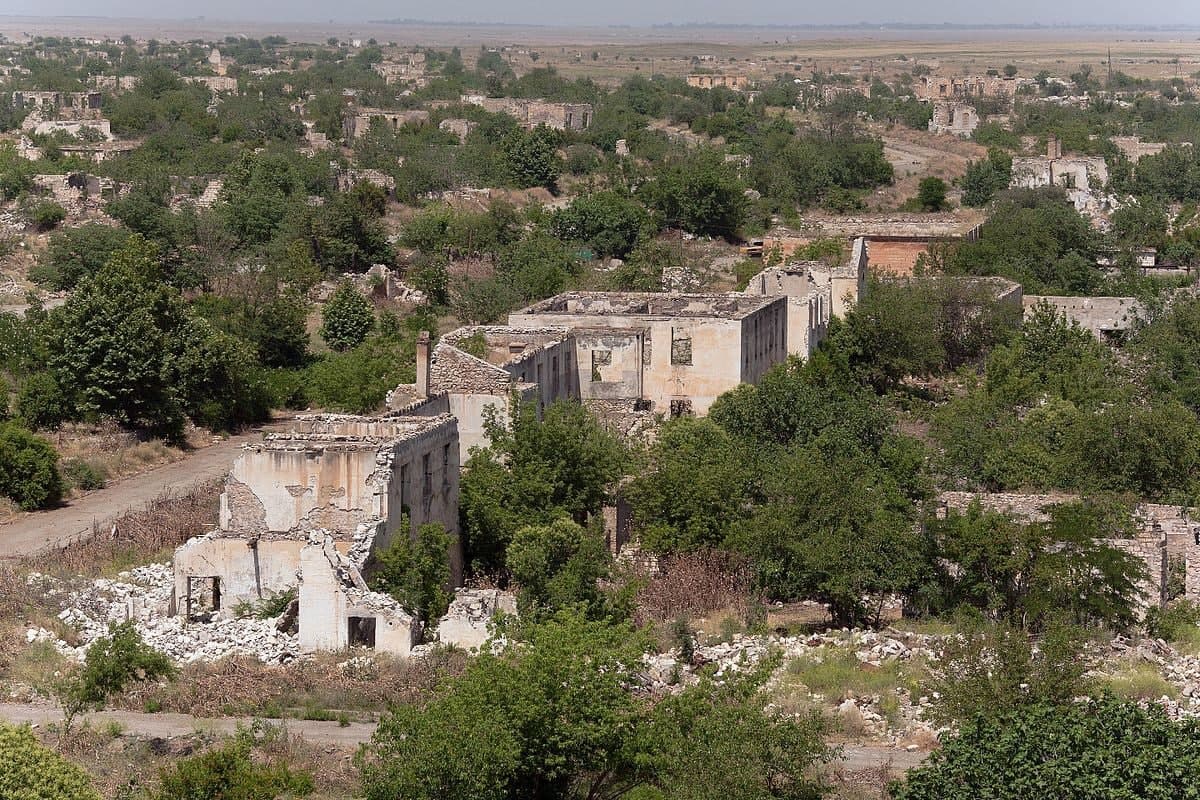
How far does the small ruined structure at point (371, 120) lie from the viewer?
243 feet

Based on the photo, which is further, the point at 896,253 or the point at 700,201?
the point at 700,201

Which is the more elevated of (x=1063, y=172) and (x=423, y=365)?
(x=423, y=365)

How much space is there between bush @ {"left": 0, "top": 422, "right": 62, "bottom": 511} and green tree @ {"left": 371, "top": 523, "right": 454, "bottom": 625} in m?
9.61

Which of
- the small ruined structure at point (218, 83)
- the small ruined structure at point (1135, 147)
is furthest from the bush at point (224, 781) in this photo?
the small ruined structure at point (218, 83)

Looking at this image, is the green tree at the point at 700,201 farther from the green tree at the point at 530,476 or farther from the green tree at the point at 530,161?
the green tree at the point at 530,476

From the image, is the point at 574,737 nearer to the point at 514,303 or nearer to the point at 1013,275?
the point at 514,303

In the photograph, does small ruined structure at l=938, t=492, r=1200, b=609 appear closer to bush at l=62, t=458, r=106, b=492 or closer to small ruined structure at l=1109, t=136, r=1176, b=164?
bush at l=62, t=458, r=106, b=492

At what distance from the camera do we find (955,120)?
289ft

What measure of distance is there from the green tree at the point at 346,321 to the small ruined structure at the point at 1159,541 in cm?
2004

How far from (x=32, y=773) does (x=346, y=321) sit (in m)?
27.2

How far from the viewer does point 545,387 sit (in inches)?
1148

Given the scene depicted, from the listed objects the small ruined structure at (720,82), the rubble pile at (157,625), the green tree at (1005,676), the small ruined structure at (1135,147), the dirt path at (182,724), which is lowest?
the small ruined structure at (720,82)

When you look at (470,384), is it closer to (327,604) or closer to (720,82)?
(327,604)

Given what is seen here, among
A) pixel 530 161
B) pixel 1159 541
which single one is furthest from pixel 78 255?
pixel 1159 541
